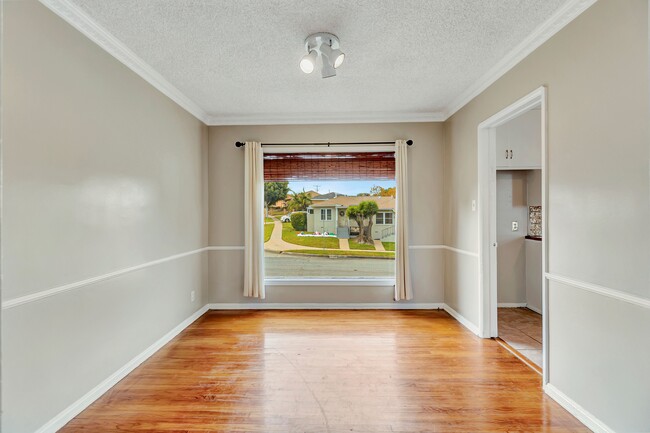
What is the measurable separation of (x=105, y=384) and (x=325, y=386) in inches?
63.0

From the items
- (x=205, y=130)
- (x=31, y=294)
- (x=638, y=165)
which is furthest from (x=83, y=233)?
(x=638, y=165)

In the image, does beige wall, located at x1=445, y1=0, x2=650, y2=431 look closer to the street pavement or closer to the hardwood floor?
the hardwood floor

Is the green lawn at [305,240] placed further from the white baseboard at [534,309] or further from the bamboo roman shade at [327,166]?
the white baseboard at [534,309]

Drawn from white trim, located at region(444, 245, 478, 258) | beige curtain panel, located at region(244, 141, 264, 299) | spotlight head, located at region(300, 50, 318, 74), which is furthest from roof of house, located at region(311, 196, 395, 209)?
spotlight head, located at region(300, 50, 318, 74)

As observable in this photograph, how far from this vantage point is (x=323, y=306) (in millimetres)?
4625

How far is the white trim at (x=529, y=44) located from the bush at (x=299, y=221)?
237 cm

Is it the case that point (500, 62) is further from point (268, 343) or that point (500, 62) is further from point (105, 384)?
point (105, 384)

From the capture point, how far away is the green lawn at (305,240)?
A: 4793 millimetres

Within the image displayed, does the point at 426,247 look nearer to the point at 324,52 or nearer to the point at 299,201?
the point at 299,201

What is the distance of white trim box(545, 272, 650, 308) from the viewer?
6.16 feet

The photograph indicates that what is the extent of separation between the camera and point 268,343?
3.45m

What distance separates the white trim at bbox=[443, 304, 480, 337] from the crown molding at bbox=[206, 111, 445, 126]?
92.2 inches

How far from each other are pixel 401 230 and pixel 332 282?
112 centimetres

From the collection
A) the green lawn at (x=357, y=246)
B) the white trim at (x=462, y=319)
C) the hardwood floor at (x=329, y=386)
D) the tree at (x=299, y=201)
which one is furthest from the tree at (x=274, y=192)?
the white trim at (x=462, y=319)
